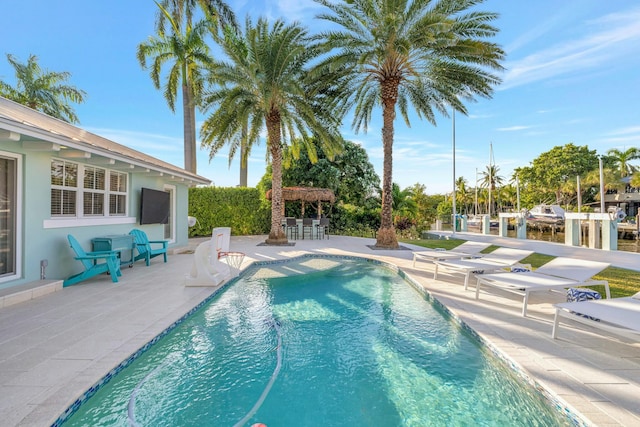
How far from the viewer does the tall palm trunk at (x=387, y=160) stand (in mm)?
14266

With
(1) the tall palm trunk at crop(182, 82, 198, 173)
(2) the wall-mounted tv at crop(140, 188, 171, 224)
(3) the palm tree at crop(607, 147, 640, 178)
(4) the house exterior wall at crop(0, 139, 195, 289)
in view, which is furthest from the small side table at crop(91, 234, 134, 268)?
(3) the palm tree at crop(607, 147, 640, 178)

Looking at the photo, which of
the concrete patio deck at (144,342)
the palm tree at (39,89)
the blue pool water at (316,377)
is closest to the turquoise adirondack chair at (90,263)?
the concrete patio deck at (144,342)

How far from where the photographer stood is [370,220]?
24422 mm

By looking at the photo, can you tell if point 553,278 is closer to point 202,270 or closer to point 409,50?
point 202,270

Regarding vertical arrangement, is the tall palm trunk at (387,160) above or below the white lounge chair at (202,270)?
above

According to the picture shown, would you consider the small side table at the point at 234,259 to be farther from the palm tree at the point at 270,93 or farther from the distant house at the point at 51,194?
the palm tree at the point at 270,93

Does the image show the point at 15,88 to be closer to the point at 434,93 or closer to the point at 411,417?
the point at 434,93

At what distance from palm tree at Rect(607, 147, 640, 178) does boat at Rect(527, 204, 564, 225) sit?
24.0 m

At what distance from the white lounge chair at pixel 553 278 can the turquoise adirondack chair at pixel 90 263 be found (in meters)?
8.55

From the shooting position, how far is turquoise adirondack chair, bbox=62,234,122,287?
7.20 metres

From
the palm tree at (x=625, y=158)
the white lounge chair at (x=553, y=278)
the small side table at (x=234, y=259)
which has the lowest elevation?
the small side table at (x=234, y=259)

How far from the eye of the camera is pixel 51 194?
7.39 meters

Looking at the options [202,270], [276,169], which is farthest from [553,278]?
[276,169]

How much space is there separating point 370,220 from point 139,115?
2022cm
